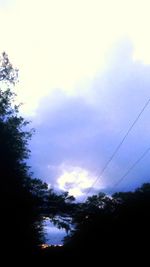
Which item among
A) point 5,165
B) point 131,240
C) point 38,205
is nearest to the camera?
point 131,240

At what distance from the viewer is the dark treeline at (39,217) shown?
1163 inches

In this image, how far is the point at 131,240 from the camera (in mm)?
28031

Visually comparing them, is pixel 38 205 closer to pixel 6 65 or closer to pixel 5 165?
pixel 5 165

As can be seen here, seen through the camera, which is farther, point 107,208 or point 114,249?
point 107,208

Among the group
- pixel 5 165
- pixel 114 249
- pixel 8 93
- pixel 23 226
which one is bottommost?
pixel 114 249

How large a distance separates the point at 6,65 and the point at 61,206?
14.1 metres

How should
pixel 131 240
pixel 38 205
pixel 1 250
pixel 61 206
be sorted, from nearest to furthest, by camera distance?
pixel 131 240
pixel 1 250
pixel 38 205
pixel 61 206

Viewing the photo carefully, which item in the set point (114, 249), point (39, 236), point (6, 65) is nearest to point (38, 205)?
point (39, 236)

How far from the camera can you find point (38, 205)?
36.2 m

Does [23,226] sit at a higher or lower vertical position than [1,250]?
higher

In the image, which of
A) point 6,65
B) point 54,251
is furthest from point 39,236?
point 6,65

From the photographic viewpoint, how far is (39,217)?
3716 centimetres

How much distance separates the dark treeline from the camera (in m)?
29.5

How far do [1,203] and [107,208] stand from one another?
37.7ft
